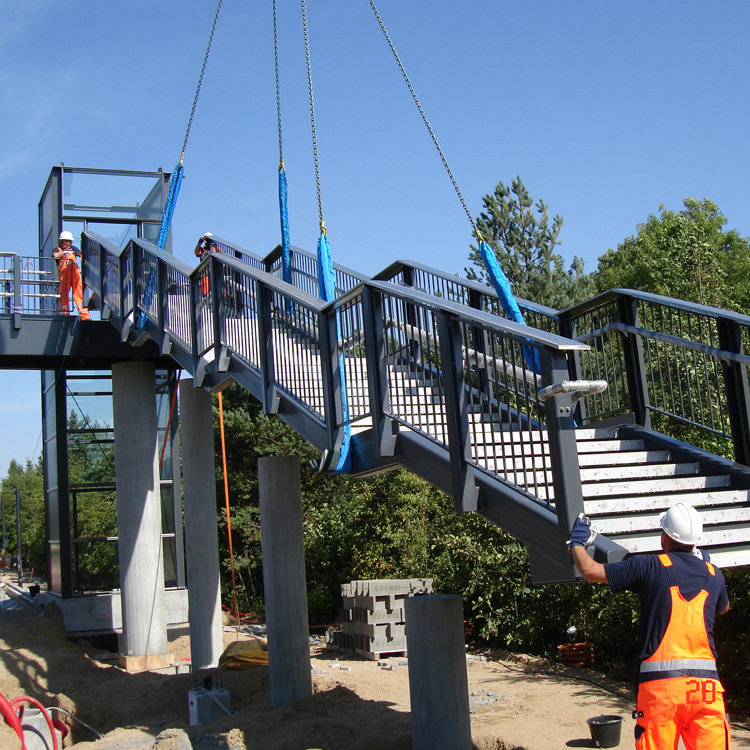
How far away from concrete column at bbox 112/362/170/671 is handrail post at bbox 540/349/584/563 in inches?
445

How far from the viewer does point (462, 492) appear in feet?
19.6

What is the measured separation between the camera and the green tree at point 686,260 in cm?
1428

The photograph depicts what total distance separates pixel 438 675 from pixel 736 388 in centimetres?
320

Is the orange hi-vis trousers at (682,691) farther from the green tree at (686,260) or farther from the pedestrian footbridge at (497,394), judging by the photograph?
the green tree at (686,260)

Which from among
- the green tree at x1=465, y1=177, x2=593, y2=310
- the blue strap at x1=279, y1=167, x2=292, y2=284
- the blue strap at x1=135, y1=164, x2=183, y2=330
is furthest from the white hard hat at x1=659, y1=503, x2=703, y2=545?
the green tree at x1=465, y1=177, x2=593, y2=310

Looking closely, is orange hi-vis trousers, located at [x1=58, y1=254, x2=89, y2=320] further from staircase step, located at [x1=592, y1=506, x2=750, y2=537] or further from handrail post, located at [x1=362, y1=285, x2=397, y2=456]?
staircase step, located at [x1=592, y1=506, x2=750, y2=537]

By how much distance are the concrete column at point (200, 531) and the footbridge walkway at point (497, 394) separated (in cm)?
230

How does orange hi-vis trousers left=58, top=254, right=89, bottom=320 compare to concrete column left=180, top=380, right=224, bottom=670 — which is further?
orange hi-vis trousers left=58, top=254, right=89, bottom=320

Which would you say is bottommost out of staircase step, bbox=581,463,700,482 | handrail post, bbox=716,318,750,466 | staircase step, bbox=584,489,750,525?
staircase step, bbox=584,489,750,525

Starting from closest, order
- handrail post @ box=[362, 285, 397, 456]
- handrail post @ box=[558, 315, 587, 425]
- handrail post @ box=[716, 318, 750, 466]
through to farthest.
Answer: handrail post @ box=[716, 318, 750, 466] < handrail post @ box=[362, 285, 397, 456] < handrail post @ box=[558, 315, 587, 425]

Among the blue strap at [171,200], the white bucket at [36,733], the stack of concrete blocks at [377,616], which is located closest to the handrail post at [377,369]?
the white bucket at [36,733]

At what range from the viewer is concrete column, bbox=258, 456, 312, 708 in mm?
10039

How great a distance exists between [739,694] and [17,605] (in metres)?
14.3

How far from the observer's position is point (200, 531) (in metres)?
13.3
